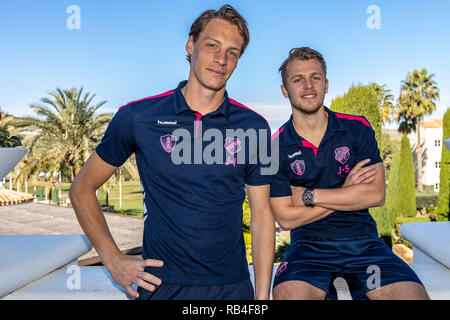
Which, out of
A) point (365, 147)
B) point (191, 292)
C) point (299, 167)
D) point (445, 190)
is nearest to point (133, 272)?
point (191, 292)

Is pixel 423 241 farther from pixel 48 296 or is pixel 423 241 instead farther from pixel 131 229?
pixel 131 229

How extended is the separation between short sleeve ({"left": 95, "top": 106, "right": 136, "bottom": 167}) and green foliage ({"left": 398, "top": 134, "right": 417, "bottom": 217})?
24.6 m

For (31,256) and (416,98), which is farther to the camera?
(416,98)

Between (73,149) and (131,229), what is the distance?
494cm

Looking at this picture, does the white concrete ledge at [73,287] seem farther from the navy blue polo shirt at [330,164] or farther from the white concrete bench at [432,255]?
the white concrete bench at [432,255]

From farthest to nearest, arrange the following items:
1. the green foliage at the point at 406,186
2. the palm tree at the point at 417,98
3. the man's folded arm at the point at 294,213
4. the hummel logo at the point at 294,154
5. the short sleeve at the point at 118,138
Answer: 1. the palm tree at the point at 417,98
2. the green foliage at the point at 406,186
3. the hummel logo at the point at 294,154
4. the man's folded arm at the point at 294,213
5. the short sleeve at the point at 118,138

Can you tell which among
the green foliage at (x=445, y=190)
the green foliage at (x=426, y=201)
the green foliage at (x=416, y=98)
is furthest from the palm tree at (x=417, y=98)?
the green foliage at (x=445, y=190)

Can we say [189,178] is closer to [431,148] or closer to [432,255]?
[432,255]

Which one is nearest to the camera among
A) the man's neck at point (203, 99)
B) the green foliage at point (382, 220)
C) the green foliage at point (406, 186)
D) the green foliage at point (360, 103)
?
the man's neck at point (203, 99)

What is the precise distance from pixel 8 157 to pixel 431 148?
48065mm

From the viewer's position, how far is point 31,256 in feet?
8.31

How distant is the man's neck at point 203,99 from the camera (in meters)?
2.13
